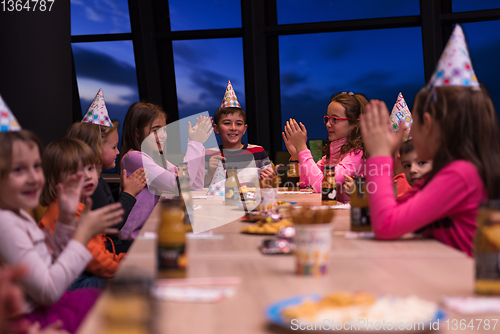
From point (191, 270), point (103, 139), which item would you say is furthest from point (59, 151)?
point (191, 270)

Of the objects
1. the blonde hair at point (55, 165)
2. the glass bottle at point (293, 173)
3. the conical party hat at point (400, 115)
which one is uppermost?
the conical party hat at point (400, 115)

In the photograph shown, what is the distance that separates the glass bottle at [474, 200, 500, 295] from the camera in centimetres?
79

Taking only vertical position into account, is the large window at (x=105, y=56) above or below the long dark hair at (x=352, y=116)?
above

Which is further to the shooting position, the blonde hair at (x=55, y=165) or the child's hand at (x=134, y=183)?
the child's hand at (x=134, y=183)

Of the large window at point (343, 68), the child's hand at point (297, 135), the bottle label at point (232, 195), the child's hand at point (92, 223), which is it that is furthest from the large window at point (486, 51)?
the child's hand at point (92, 223)

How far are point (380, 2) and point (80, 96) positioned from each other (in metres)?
3.51

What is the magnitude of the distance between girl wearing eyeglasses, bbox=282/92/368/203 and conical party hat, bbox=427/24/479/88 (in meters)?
1.40

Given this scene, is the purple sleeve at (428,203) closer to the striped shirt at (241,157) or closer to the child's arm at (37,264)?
the child's arm at (37,264)

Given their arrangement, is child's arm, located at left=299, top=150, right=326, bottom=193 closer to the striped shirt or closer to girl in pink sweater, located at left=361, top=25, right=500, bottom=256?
the striped shirt

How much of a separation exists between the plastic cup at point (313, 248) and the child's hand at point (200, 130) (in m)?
2.58

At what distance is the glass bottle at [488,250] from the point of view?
31.2 inches

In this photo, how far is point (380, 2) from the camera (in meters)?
4.68

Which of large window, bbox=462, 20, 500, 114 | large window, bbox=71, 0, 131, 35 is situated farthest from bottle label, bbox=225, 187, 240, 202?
large window, bbox=462, 20, 500, 114

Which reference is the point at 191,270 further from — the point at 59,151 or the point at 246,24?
the point at 246,24
